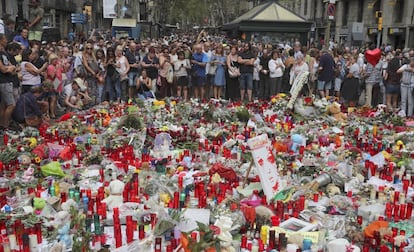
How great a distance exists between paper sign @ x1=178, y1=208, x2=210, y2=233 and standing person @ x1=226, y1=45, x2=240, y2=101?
7.74 meters

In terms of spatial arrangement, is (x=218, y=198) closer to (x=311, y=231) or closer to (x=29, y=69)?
(x=311, y=231)

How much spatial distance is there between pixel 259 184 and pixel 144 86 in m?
6.70

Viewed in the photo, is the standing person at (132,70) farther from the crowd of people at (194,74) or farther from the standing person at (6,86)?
the standing person at (6,86)

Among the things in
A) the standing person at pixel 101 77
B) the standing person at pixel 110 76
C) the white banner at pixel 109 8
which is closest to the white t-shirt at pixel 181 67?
the standing person at pixel 110 76

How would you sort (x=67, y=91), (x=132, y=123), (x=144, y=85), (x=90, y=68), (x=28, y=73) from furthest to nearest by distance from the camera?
(x=144, y=85), (x=90, y=68), (x=67, y=91), (x=28, y=73), (x=132, y=123)

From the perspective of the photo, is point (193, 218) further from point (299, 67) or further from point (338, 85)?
point (338, 85)

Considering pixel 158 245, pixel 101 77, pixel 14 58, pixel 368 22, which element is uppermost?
pixel 368 22

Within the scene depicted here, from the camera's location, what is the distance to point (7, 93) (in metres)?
8.48

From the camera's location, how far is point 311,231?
163 inches

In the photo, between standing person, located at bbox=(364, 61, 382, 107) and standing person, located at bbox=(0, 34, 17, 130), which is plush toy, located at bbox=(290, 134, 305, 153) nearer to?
standing person, located at bbox=(0, 34, 17, 130)

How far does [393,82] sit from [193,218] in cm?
833

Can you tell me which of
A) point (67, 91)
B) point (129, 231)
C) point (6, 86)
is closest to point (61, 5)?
point (67, 91)

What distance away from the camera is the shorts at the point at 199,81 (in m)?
12.0

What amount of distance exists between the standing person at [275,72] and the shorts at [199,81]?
176cm
